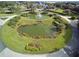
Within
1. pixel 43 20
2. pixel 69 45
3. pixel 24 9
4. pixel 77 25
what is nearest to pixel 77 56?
pixel 69 45

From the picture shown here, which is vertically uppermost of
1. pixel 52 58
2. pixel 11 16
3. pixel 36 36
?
pixel 11 16

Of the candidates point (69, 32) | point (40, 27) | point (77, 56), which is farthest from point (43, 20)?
point (77, 56)

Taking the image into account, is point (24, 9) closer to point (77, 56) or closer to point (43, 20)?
point (43, 20)

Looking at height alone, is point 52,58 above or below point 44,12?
below

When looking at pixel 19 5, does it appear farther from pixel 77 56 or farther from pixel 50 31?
pixel 77 56

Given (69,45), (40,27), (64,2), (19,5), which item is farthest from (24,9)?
(69,45)

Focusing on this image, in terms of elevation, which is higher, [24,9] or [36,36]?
[24,9]
